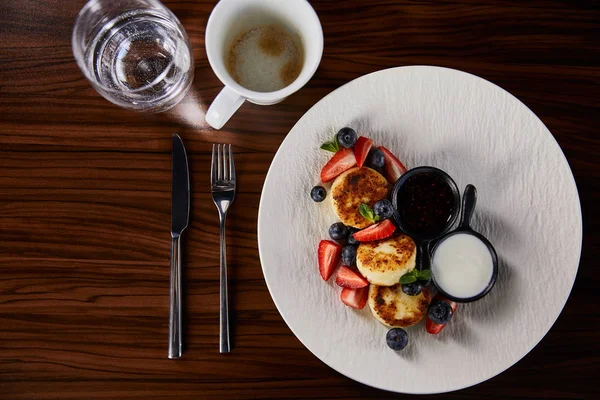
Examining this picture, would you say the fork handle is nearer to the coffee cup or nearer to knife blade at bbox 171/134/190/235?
knife blade at bbox 171/134/190/235

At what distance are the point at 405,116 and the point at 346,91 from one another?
144 millimetres

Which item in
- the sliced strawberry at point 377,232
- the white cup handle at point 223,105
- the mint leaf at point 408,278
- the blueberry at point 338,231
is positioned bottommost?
the mint leaf at point 408,278

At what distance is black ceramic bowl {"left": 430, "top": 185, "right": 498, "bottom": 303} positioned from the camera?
3.71ft

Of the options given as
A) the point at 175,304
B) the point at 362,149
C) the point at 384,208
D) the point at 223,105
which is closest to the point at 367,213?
the point at 384,208

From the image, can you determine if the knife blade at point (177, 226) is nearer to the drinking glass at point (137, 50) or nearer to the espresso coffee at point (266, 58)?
the drinking glass at point (137, 50)

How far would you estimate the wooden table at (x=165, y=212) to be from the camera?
126 cm

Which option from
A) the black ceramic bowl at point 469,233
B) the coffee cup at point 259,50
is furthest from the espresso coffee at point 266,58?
the black ceramic bowl at point 469,233

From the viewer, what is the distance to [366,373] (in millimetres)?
1182

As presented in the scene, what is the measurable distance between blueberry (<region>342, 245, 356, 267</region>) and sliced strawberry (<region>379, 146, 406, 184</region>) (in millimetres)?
172

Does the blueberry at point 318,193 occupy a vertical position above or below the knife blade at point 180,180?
below

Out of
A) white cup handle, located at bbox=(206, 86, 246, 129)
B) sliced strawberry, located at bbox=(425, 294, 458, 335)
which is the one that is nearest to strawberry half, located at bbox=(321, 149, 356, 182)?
white cup handle, located at bbox=(206, 86, 246, 129)

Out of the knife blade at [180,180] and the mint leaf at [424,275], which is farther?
the knife blade at [180,180]

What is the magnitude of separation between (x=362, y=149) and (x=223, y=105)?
304 mm

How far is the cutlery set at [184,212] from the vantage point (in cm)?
123
